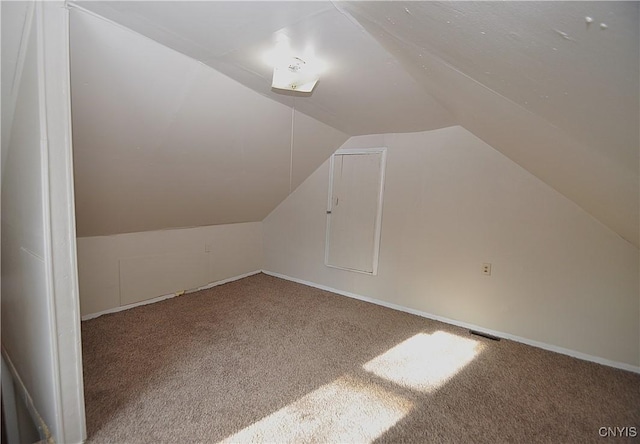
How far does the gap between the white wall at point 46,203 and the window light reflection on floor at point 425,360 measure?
1.68 meters

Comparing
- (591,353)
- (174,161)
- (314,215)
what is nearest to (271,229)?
(314,215)

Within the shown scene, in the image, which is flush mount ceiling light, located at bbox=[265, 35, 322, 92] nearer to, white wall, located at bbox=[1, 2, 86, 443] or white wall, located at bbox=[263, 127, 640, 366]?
white wall, located at bbox=[1, 2, 86, 443]

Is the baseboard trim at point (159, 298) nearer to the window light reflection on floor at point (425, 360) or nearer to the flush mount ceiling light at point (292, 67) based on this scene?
the window light reflection on floor at point (425, 360)

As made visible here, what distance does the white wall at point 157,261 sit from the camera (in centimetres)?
262

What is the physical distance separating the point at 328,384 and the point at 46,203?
5.59ft

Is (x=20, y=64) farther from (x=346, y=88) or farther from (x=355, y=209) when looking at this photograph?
(x=355, y=209)

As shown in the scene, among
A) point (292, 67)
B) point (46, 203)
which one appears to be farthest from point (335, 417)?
point (292, 67)

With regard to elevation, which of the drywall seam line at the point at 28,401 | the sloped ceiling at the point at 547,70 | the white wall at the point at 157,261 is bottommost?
the drywall seam line at the point at 28,401

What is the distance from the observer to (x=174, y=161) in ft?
7.69

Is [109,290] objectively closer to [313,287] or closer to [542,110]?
[313,287]

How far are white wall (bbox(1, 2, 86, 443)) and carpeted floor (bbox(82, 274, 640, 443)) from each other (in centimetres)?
35

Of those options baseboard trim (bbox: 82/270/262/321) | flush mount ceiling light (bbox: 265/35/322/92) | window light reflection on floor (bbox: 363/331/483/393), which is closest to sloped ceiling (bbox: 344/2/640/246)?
flush mount ceiling light (bbox: 265/35/322/92)

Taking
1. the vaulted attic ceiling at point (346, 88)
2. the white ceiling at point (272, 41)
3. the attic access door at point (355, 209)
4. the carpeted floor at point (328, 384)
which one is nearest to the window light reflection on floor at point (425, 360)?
the carpeted floor at point (328, 384)

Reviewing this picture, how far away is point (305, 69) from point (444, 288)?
2287 mm
